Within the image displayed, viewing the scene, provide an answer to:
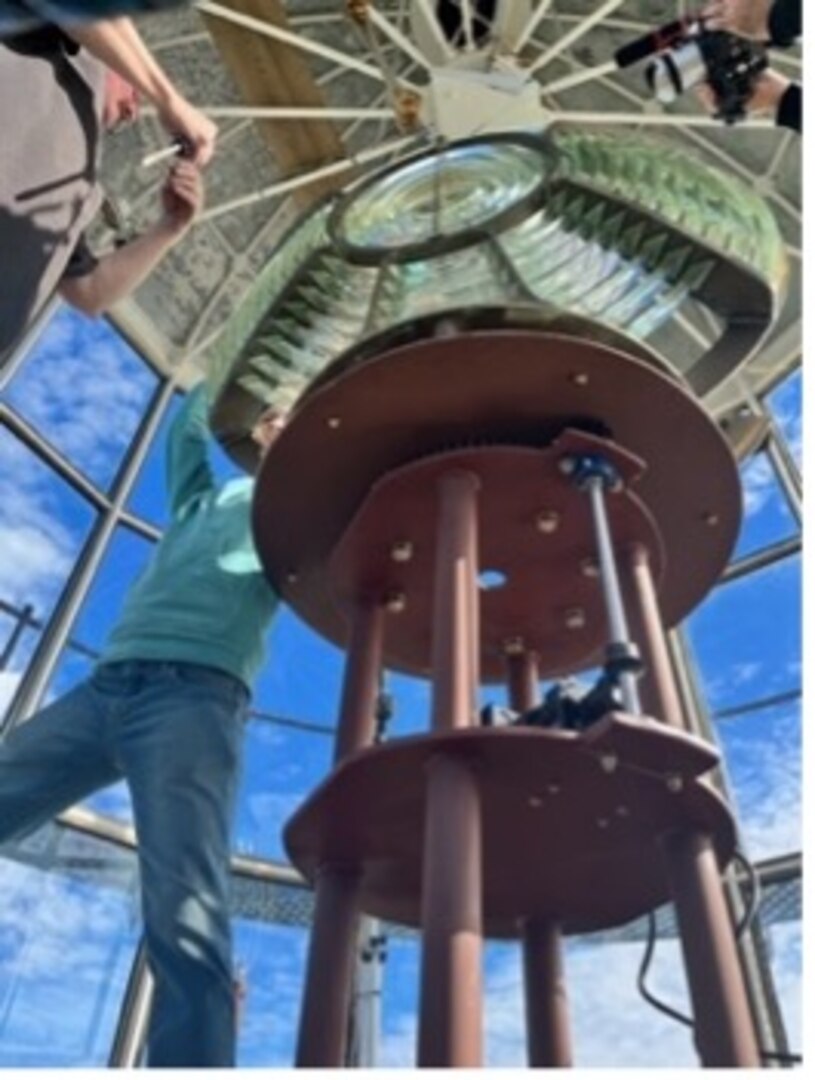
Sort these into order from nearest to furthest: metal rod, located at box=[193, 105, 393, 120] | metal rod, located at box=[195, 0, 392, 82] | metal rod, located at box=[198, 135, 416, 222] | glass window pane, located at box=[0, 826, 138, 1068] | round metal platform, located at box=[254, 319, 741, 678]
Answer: round metal platform, located at box=[254, 319, 741, 678] → metal rod, located at box=[195, 0, 392, 82] → glass window pane, located at box=[0, 826, 138, 1068] → metal rod, located at box=[193, 105, 393, 120] → metal rod, located at box=[198, 135, 416, 222]

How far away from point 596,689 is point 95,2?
1186mm

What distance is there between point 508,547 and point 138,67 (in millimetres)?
1115

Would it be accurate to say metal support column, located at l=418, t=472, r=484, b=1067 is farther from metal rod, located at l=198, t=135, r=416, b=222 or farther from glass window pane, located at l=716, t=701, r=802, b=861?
→ glass window pane, located at l=716, t=701, r=802, b=861

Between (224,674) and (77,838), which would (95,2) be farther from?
(77,838)

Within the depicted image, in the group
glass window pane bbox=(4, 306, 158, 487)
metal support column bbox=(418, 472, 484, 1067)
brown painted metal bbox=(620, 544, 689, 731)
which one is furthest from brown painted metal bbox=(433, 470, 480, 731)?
glass window pane bbox=(4, 306, 158, 487)

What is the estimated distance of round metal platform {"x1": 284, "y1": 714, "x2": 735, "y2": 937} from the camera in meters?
1.62

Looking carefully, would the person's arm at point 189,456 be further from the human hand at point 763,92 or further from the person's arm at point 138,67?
the human hand at point 763,92

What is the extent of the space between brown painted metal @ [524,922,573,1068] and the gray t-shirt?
1464 mm

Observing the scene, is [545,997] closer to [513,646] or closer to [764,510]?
[513,646]

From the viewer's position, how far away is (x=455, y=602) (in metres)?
1.90

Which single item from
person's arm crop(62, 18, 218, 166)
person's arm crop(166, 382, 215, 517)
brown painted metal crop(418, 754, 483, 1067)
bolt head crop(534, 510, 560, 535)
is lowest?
brown painted metal crop(418, 754, 483, 1067)

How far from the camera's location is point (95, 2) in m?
1.33

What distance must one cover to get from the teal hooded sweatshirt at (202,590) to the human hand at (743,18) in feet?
4.88

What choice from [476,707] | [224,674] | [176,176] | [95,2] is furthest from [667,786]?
[176,176]
